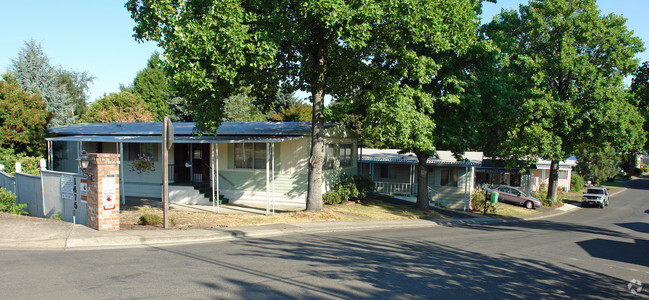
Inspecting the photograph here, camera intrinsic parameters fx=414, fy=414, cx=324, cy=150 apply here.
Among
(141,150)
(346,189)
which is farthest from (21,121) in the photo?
(346,189)

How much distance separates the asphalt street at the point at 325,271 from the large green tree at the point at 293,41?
17.9 feet

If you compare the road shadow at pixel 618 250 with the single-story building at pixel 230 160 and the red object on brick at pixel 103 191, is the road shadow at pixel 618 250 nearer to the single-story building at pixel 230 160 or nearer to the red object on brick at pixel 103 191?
the single-story building at pixel 230 160

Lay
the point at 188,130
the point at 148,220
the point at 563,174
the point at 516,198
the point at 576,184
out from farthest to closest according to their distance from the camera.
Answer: the point at 576,184 < the point at 563,174 < the point at 516,198 < the point at 188,130 < the point at 148,220

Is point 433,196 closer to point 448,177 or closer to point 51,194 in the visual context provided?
point 448,177

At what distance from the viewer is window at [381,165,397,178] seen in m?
31.7

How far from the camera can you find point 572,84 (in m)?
28.5

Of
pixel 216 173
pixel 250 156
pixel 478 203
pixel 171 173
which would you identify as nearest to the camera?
pixel 216 173

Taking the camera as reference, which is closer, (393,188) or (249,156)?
(249,156)

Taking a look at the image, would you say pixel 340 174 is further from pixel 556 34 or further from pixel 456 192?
pixel 556 34

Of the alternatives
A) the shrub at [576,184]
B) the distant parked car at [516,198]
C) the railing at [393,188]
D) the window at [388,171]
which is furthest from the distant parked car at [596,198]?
the window at [388,171]

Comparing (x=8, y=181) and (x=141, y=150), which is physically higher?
(x=141, y=150)

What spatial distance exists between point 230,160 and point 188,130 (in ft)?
10.9

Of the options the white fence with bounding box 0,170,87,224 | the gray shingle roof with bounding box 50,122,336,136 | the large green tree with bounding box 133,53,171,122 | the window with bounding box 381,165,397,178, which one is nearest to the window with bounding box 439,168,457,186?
the window with bounding box 381,165,397,178

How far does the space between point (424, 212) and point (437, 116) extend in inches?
206
